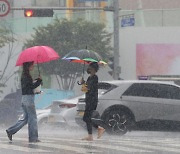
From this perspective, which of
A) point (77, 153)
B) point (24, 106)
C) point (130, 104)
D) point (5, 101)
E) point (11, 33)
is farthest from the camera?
point (11, 33)

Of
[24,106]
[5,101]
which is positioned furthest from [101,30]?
[24,106]

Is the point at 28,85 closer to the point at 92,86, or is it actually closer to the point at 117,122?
the point at 92,86

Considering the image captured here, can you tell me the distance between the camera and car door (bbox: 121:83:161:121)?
17.6 meters

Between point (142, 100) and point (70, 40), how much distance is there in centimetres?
2475

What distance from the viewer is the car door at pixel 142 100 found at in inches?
693

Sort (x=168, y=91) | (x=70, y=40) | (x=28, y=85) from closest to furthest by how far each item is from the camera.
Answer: (x=28, y=85) < (x=168, y=91) < (x=70, y=40)

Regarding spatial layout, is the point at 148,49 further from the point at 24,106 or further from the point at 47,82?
the point at 24,106

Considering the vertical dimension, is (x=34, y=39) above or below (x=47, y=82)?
above

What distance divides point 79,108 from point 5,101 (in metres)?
15.2

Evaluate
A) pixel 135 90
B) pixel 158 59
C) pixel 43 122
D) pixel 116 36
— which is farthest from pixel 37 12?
pixel 158 59

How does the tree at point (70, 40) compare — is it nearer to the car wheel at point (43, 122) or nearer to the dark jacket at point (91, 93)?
the car wheel at point (43, 122)

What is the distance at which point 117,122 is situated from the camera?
17422mm

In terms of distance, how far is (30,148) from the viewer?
12219 mm

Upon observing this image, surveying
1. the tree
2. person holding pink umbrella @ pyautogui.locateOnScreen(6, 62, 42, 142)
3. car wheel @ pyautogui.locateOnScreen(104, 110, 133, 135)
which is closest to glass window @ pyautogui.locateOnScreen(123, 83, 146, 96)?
car wheel @ pyautogui.locateOnScreen(104, 110, 133, 135)
